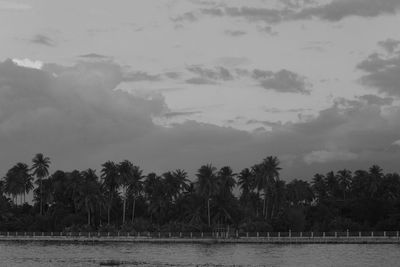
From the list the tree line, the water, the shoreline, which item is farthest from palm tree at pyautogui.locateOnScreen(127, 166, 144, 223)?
the water

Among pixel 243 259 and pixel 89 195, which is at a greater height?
pixel 89 195

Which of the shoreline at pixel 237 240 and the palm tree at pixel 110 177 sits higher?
the palm tree at pixel 110 177

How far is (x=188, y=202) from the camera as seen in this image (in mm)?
171750

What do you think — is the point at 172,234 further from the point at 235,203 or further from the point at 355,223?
the point at 355,223

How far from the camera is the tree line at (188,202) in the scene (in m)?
149

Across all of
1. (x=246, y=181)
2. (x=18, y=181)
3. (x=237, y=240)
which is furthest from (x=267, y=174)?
(x=18, y=181)

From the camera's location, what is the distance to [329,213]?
151375 mm

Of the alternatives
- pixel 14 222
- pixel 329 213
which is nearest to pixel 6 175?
pixel 14 222

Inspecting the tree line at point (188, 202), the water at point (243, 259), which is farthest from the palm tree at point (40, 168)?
the water at point (243, 259)

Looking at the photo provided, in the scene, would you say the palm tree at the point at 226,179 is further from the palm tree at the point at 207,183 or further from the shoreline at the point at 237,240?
the shoreline at the point at 237,240

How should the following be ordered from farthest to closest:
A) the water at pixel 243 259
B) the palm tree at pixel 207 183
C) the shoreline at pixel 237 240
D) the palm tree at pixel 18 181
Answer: the palm tree at pixel 18 181 → the palm tree at pixel 207 183 → the shoreline at pixel 237 240 → the water at pixel 243 259

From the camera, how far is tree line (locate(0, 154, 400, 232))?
488ft

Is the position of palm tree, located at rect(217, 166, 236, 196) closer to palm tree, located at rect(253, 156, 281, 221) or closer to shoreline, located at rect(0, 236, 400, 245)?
palm tree, located at rect(253, 156, 281, 221)

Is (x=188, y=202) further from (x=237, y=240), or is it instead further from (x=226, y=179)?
(x=237, y=240)
